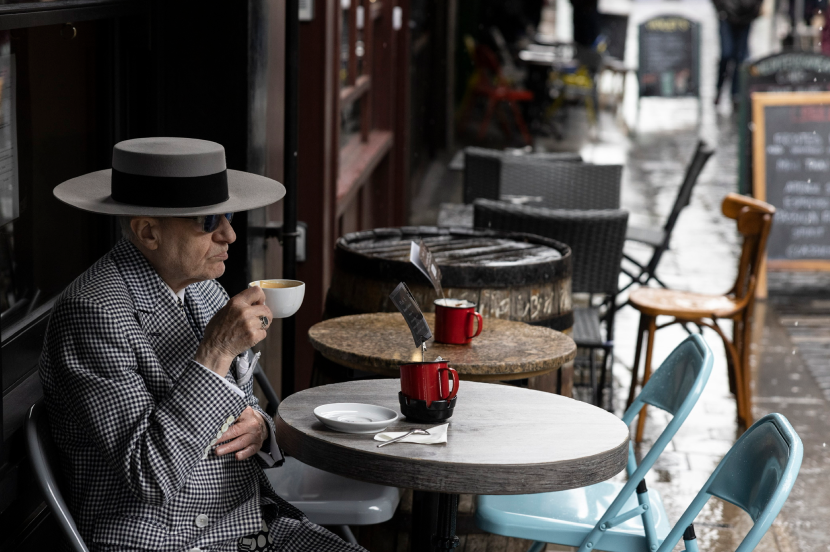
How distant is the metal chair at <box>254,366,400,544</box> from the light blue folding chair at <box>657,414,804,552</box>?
2.30ft

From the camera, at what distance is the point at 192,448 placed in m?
2.05

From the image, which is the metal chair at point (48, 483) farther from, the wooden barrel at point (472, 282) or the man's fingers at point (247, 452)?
the wooden barrel at point (472, 282)

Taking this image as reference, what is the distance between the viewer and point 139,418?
6.67 feet

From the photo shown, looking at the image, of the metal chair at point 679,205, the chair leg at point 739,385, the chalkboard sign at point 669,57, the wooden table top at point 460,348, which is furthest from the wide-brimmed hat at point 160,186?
the chalkboard sign at point 669,57

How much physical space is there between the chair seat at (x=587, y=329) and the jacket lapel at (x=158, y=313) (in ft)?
8.11

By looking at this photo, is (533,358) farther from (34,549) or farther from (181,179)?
(34,549)

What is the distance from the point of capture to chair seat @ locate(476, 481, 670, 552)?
2.64 metres

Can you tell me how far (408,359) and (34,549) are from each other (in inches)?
40.3

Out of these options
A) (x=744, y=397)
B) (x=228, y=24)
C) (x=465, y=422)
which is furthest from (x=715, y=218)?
(x=465, y=422)

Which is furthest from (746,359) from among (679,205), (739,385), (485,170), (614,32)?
(614,32)

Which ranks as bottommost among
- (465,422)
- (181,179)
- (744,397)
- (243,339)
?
(744,397)

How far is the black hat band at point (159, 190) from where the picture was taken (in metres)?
2.19

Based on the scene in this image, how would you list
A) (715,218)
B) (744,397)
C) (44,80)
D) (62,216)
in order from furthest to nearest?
(715,218) → (744,397) → (62,216) → (44,80)

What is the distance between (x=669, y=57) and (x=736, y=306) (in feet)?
29.7
